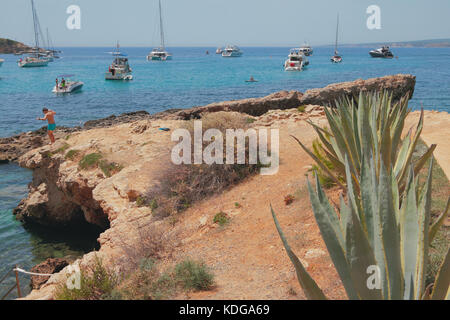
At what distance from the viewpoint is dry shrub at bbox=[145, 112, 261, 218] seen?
25.2 feet

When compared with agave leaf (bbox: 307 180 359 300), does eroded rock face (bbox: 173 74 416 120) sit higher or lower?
lower

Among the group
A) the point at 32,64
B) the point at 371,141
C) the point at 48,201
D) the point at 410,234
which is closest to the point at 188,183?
the point at 371,141

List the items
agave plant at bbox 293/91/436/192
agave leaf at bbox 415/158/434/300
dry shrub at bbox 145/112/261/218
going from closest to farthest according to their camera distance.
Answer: agave leaf at bbox 415/158/434/300
agave plant at bbox 293/91/436/192
dry shrub at bbox 145/112/261/218

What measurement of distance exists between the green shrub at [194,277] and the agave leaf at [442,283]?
2.39 meters

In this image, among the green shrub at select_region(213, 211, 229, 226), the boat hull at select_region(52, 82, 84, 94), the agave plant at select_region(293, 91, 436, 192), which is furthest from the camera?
the boat hull at select_region(52, 82, 84, 94)

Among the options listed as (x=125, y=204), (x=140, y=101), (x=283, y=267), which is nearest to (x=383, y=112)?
(x=283, y=267)

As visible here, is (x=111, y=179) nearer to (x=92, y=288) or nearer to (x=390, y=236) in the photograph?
(x=92, y=288)

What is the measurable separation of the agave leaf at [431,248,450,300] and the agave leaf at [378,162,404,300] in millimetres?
315

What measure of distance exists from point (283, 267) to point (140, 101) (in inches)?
1300

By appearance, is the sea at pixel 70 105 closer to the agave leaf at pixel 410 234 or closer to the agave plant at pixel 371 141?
the agave plant at pixel 371 141

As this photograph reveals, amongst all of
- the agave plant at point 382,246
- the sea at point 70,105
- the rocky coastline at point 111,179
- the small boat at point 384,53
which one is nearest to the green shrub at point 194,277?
the rocky coastline at point 111,179

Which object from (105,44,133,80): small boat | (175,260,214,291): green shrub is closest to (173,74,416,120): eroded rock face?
(175,260,214,291): green shrub

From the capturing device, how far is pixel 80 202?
429 inches

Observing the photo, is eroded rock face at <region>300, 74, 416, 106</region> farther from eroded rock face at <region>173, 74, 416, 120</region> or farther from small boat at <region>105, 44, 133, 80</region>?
small boat at <region>105, 44, 133, 80</region>
